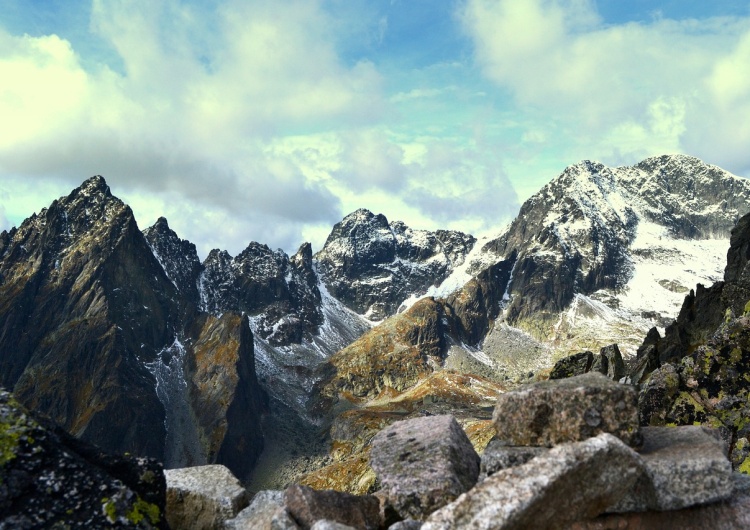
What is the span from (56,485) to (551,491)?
28.0ft

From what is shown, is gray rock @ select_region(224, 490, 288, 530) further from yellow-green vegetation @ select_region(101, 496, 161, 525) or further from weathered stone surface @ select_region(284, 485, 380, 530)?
yellow-green vegetation @ select_region(101, 496, 161, 525)

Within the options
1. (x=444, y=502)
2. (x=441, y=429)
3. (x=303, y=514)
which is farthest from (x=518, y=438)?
(x=303, y=514)

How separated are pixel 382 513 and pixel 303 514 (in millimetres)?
2236

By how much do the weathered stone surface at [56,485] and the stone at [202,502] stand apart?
10.6 ft

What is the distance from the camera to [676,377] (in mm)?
20656

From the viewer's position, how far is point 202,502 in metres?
13.5

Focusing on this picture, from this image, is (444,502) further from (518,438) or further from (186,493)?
(186,493)

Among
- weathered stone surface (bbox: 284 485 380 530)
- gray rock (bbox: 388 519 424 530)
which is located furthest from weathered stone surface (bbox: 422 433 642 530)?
weathered stone surface (bbox: 284 485 380 530)

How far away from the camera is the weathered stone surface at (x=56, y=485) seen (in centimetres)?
852

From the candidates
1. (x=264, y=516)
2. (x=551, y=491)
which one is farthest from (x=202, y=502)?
(x=551, y=491)

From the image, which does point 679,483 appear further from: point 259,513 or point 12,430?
point 12,430

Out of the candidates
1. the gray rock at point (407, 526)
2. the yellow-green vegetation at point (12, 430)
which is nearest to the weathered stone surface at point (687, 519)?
the gray rock at point (407, 526)

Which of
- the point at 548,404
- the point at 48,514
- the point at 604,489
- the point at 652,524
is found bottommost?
the point at 652,524

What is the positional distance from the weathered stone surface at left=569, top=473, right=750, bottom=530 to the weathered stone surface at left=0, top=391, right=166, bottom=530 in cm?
844
